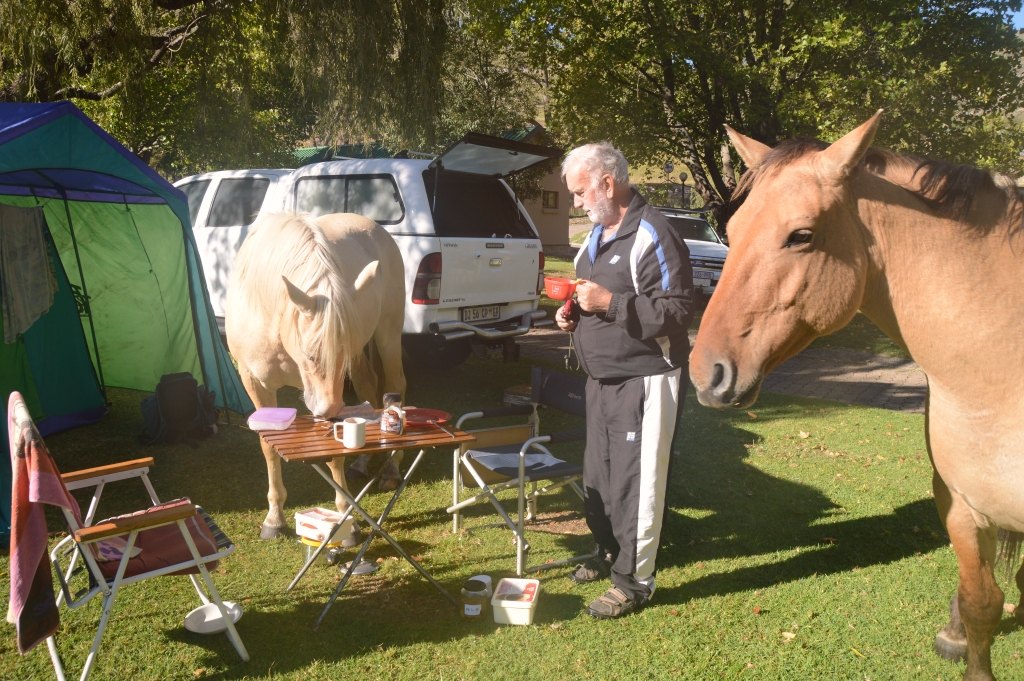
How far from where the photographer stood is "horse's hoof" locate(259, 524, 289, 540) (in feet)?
14.5

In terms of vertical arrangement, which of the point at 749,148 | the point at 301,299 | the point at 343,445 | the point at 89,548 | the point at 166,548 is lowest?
the point at 166,548

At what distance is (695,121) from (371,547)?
1394 centimetres

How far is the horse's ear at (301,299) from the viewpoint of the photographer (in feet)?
12.0

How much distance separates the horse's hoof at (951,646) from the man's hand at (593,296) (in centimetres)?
218

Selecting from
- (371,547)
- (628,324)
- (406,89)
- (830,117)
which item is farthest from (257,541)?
(830,117)

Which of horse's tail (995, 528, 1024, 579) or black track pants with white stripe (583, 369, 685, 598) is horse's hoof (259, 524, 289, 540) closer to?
black track pants with white stripe (583, 369, 685, 598)

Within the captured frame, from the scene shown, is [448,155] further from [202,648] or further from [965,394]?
[965,394]

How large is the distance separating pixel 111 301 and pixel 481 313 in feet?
12.1

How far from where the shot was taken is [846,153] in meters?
1.99

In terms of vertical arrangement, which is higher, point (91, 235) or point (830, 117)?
point (830, 117)

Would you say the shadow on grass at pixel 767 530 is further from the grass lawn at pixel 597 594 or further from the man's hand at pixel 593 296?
the man's hand at pixel 593 296

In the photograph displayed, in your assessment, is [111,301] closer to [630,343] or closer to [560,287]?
[560,287]

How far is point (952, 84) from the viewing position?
12664mm

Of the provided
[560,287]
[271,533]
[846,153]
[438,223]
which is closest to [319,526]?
[271,533]
